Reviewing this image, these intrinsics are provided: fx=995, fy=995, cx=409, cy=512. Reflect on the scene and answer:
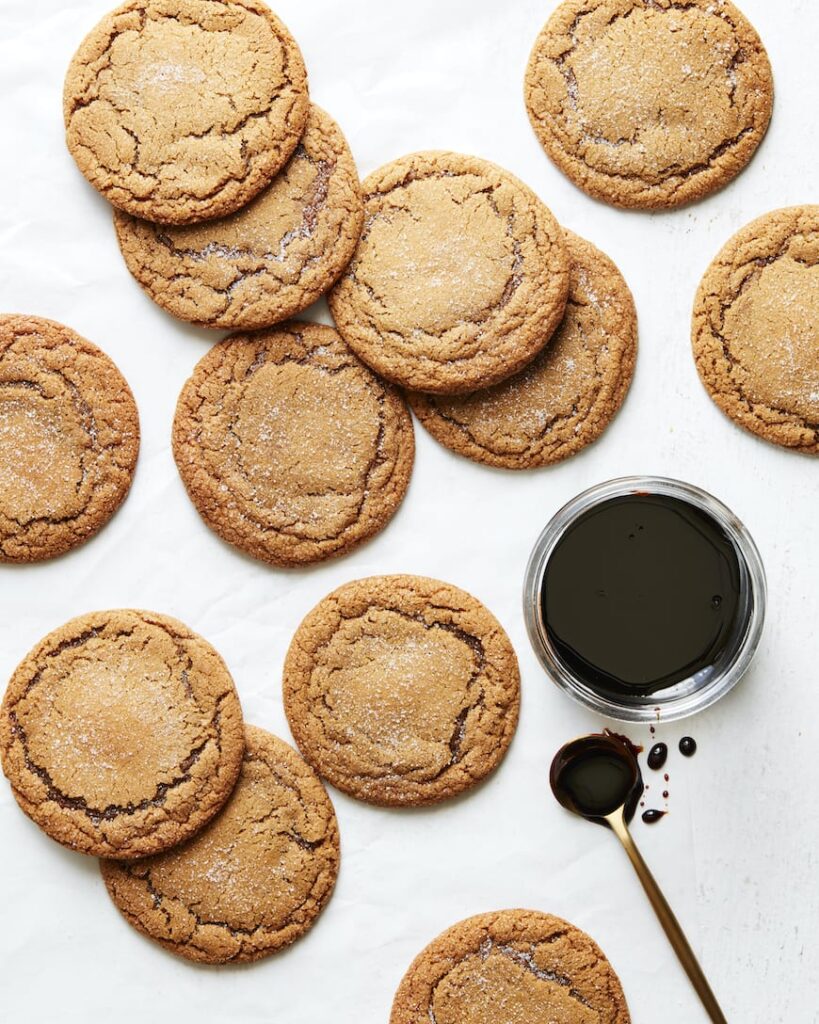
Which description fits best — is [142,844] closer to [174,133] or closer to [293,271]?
[293,271]

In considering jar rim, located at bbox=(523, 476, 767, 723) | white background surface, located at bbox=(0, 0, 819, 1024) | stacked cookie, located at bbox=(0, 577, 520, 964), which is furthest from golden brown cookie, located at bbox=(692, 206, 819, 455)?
stacked cookie, located at bbox=(0, 577, 520, 964)

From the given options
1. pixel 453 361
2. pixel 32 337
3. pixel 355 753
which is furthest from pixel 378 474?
pixel 32 337

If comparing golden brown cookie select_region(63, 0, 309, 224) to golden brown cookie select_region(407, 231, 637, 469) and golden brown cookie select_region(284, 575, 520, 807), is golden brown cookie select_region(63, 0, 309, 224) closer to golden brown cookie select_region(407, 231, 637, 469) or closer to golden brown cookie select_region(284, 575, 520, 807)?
golden brown cookie select_region(407, 231, 637, 469)

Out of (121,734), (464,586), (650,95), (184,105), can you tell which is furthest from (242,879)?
(650,95)

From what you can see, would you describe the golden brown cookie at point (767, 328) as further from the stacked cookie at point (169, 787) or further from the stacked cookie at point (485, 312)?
the stacked cookie at point (169, 787)

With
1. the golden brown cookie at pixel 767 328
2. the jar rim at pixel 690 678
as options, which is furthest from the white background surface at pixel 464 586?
the jar rim at pixel 690 678

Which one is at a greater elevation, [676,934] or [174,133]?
[174,133]

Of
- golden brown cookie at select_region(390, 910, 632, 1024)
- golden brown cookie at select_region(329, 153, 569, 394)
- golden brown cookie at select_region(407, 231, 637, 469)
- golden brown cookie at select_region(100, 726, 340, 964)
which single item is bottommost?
golden brown cookie at select_region(390, 910, 632, 1024)
